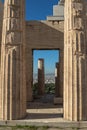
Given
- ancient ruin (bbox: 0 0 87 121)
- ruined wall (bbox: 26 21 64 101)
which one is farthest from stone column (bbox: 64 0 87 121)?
ruined wall (bbox: 26 21 64 101)

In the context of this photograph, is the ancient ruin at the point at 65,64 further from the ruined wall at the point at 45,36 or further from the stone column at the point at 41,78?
the stone column at the point at 41,78

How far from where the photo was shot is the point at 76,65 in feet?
39.6

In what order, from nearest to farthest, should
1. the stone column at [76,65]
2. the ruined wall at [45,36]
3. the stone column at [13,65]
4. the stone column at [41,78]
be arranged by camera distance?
the stone column at [76,65]
the stone column at [13,65]
the ruined wall at [45,36]
the stone column at [41,78]

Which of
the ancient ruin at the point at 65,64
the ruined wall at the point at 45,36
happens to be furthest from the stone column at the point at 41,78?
the ancient ruin at the point at 65,64

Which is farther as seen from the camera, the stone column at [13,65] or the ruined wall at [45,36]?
the ruined wall at [45,36]

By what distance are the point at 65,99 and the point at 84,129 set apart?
171cm

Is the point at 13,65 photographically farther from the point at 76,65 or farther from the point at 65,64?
the point at 76,65

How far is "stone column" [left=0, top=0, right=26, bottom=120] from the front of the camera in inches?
489

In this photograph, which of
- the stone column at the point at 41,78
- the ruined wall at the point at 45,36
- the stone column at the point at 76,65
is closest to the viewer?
the stone column at the point at 76,65

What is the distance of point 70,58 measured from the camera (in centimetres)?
1223

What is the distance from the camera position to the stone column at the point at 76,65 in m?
12.0

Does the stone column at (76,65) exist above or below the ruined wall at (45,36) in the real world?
below

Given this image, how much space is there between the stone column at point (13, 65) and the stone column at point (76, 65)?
213 cm

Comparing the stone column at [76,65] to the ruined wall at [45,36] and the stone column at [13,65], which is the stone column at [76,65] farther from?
the ruined wall at [45,36]
